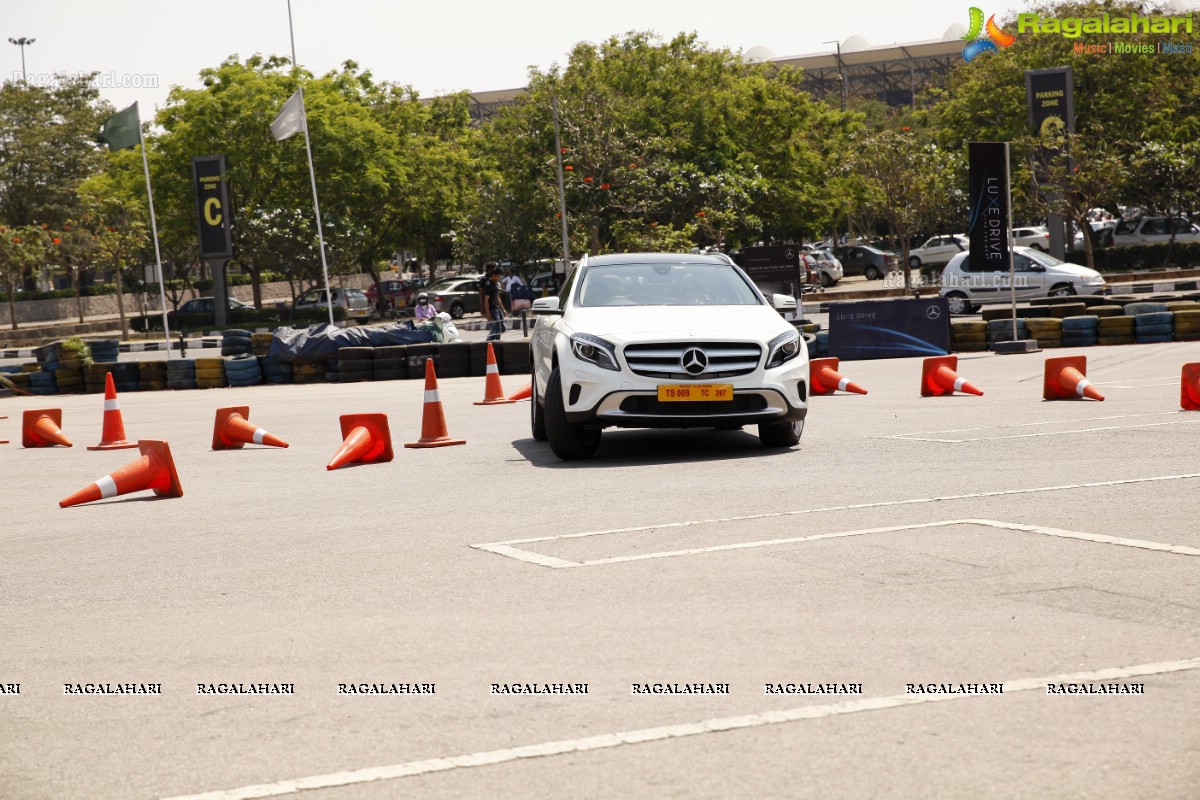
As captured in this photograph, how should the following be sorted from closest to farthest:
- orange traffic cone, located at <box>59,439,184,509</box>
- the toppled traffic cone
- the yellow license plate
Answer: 1. orange traffic cone, located at <box>59,439,184,509</box>
2. the yellow license plate
3. the toppled traffic cone

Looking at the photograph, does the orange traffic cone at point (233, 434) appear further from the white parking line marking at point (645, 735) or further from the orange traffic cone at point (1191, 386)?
the white parking line marking at point (645, 735)

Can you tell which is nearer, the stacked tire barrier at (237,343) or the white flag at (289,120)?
the stacked tire barrier at (237,343)

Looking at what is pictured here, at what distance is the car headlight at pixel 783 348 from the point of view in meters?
11.4

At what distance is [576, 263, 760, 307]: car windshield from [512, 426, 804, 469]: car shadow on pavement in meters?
1.24

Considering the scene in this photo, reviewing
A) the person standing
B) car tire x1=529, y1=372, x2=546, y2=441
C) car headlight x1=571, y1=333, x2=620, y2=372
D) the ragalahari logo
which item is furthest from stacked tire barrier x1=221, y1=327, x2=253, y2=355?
the ragalahari logo

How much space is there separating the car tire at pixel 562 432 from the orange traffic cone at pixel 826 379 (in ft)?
20.9

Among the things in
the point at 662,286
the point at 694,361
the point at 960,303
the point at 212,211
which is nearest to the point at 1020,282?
the point at 960,303

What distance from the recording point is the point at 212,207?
50.2 meters

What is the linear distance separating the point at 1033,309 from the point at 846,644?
836 inches

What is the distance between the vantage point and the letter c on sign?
50062 mm

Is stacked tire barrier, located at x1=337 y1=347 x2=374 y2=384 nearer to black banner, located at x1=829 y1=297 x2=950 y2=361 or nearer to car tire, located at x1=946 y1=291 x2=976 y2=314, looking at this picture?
black banner, located at x1=829 y1=297 x2=950 y2=361

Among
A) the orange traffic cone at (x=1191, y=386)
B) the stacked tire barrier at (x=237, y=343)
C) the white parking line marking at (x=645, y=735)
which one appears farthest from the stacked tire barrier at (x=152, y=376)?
the white parking line marking at (x=645, y=735)

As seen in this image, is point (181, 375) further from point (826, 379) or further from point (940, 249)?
point (940, 249)

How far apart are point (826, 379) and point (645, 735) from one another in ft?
45.0
